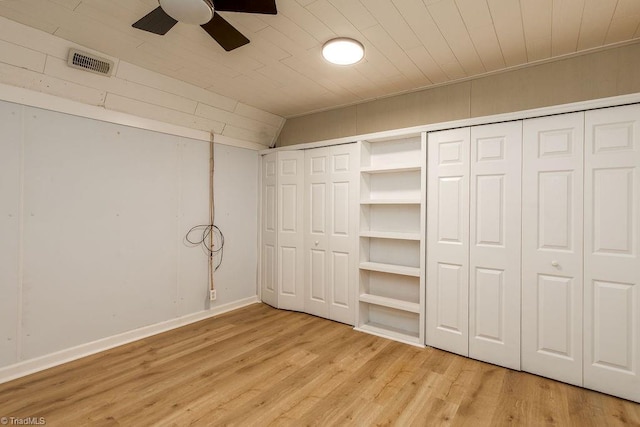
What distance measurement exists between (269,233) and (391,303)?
6.14 ft

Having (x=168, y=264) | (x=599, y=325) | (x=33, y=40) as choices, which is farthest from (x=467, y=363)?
(x=33, y=40)

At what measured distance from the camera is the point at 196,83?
3.23 m

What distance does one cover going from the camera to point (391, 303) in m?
3.32

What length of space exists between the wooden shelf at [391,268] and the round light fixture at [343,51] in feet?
6.62

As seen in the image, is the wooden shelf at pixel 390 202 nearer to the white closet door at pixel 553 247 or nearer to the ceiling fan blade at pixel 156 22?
the white closet door at pixel 553 247

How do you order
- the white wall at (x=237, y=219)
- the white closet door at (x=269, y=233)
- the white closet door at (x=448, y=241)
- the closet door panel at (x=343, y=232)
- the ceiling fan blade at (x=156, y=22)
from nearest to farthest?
the ceiling fan blade at (x=156, y=22) < the white closet door at (x=448, y=241) < the closet door panel at (x=343, y=232) < the white wall at (x=237, y=219) < the white closet door at (x=269, y=233)

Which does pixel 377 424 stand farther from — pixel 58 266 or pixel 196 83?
pixel 196 83

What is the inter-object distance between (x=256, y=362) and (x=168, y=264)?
1.50m

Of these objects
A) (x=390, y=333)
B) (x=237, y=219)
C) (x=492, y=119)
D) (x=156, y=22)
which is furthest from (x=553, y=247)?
(x=237, y=219)

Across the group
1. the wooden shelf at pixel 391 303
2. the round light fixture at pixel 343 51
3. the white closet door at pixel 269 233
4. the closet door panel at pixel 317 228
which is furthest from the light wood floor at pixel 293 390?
the round light fixture at pixel 343 51

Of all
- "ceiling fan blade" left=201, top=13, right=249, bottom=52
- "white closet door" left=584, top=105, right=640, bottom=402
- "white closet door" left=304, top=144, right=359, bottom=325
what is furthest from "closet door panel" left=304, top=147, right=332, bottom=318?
"white closet door" left=584, top=105, right=640, bottom=402

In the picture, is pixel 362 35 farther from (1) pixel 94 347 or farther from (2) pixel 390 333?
(1) pixel 94 347

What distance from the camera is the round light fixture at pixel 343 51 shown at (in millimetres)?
2404

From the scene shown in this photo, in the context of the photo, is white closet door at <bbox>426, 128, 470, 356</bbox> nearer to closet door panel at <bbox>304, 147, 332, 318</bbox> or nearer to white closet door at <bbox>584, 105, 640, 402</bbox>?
white closet door at <bbox>584, 105, 640, 402</bbox>
